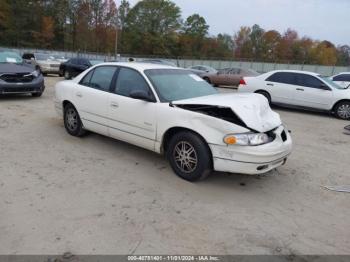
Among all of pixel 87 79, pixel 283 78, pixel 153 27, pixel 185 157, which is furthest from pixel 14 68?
pixel 153 27

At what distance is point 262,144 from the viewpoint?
3988mm

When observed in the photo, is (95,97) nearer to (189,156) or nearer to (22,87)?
(189,156)

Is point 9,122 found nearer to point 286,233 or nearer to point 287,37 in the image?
point 286,233

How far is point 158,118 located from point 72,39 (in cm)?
7063

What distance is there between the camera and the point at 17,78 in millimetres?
9602

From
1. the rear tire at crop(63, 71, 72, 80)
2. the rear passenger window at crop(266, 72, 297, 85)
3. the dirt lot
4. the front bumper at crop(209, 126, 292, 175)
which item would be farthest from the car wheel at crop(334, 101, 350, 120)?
the rear tire at crop(63, 71, 72, 80)

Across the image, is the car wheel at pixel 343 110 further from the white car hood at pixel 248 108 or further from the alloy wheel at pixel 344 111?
the white car hood at pixel 248 108

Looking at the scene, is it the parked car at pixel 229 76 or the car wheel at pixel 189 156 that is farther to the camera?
the parked car at pixel 229 76

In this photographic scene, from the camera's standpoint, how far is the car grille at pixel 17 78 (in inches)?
369

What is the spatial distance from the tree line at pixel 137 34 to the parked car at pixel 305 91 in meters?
55.7

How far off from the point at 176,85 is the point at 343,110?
298 inches

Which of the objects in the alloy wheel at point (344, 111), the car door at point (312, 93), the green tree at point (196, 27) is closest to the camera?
the alloy wheel at point (344, 111)

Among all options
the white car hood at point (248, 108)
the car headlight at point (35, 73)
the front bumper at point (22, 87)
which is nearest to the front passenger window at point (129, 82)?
the white car hood at point (248, 108)

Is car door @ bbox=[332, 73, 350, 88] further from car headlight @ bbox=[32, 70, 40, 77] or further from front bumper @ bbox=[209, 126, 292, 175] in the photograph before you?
car headlight @ bbox=[32, 70, 40, 77]
